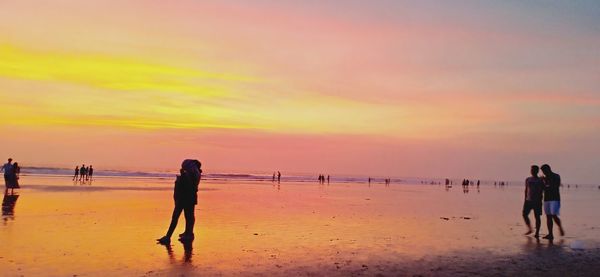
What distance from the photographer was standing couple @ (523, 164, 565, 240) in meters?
17.7

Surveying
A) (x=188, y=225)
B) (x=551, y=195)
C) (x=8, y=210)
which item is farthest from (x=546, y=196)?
(x=8, y=210)

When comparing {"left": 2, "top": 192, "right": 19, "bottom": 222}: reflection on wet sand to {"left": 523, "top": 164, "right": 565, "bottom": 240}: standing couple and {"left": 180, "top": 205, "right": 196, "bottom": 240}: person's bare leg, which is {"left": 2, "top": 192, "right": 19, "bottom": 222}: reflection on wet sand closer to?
{"left": 180, "top": 205, "right": 196, "bottom": 240}: person's bare leg

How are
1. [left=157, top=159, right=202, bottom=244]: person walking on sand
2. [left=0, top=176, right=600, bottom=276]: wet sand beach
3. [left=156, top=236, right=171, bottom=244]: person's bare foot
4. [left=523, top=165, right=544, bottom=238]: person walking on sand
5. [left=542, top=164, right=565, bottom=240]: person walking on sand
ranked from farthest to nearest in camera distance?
[left=523, top=165, right=544, bottom=238]: person walking on sand < [left=542, top=164, right=565, bottom=240]: person walking on sand < [left=157, top=159, right=202, bottom=244]: person walking on sand < [left=156, top=236, right=171, bottom=244]: person's bare foot < [left=0, top=176, right=600, bottom=276]: wet sand beach

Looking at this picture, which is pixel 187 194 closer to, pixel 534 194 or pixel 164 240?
pixel 164 240

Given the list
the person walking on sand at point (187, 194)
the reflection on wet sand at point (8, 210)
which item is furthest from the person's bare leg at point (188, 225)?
the reflection on wet sand at point (8, 210)

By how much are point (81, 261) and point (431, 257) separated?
26.4 feet

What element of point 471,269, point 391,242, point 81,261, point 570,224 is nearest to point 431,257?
point 471,269

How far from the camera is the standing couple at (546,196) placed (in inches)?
696

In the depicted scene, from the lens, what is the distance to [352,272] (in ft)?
34.8

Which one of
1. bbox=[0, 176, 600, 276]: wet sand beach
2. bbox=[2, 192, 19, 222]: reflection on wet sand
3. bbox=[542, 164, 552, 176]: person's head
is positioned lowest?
bbox=[0, 176, 600, 276]: wet sand beach

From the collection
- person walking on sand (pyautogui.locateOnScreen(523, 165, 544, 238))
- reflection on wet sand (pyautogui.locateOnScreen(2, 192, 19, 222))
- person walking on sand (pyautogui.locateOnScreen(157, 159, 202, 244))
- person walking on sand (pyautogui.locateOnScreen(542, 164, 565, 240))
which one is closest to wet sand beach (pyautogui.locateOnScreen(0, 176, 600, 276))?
reflection on wet sand (pyautogui.locateOnScreen(2, 192, 19, 222))

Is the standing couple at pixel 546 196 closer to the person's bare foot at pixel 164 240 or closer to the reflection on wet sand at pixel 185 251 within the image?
the reflection on wet sand at pixel 185 251

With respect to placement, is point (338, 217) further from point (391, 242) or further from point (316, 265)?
point (316, 265)

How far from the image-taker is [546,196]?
58.7 ft
